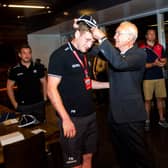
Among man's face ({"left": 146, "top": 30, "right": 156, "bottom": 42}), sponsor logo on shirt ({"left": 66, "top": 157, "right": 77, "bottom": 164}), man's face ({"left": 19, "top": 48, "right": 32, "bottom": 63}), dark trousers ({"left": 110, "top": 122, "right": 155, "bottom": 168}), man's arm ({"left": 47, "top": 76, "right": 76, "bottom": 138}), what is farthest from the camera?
man's face ({"left": 146, "top": 30, "right": 156, "bottom": 42})

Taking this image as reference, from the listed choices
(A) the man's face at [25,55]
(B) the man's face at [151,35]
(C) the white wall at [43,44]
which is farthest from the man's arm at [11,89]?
(C) the white wall at [43,44]

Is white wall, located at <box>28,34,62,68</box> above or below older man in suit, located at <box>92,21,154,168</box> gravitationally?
above

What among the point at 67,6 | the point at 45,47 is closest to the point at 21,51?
the point at 67,6

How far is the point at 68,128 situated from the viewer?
160 cm

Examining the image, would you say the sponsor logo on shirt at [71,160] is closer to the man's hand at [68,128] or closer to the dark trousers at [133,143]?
the man's hand at [68,128]

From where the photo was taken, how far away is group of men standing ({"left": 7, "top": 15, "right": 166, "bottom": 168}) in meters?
1.61

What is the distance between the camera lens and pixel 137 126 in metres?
1.85

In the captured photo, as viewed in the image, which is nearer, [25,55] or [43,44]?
[25,55]

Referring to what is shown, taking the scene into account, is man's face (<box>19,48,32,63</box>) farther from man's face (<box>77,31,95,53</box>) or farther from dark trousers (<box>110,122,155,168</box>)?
dark trousers (<box>110,122,155,168</box>)

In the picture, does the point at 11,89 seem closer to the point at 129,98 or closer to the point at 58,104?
the point at 58,104

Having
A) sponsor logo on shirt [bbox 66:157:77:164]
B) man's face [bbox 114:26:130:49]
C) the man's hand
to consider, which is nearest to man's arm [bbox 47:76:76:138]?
the man's hand

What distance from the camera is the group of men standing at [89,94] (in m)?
1.61

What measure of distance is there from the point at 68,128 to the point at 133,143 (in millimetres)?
580

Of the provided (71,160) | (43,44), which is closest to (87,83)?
(71,160)
